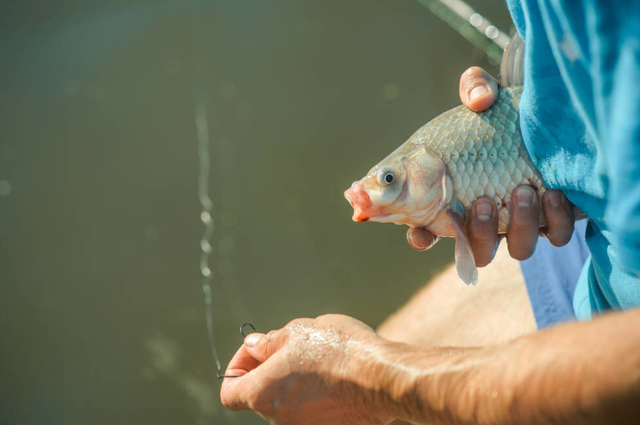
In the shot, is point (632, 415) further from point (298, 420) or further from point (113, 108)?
point (113, 108)

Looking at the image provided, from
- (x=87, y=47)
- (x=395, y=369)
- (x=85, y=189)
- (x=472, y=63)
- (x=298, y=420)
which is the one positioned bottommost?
(x=298, y=420)

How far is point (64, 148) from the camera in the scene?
3871mm

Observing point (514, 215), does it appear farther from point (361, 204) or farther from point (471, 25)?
point (471, 25)

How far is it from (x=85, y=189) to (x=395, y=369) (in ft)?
10.5

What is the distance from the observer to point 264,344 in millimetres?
1692

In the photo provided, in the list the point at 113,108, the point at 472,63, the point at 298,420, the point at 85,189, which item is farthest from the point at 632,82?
the point at 113,108

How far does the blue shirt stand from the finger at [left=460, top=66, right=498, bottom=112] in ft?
0.66

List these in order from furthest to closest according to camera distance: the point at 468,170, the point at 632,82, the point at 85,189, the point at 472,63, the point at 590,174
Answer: the point at 472,63, the point at 85,189, the point at 468,170, the point at 590,174, the point at 632,82

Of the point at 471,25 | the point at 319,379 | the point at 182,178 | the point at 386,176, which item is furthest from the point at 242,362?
the point at 471,25

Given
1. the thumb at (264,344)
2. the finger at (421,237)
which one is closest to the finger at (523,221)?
the finger at (421,237)

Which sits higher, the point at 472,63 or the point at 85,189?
the point at 472,63

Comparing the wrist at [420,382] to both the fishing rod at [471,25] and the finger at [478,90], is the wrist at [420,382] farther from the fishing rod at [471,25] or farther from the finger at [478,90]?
the fishing rod at [471,25]

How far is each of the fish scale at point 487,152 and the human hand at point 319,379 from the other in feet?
1.86

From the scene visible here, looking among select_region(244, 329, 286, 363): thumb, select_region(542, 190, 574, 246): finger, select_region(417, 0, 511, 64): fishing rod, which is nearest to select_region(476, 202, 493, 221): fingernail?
select_region(542, 190, 574, 246): finger
